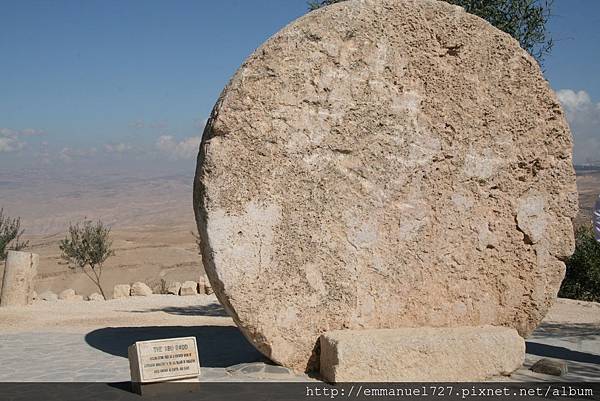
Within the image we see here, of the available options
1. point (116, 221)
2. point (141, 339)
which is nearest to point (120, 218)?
point (116, 221)

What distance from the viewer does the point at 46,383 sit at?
605cm

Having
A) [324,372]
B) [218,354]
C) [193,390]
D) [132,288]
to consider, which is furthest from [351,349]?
[132,288]

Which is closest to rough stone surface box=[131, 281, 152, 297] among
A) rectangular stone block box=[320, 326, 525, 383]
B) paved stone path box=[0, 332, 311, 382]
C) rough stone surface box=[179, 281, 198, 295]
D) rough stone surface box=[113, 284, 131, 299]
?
rough stone surface box=[113, 284, 131, 299]

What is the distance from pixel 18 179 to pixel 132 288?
136m

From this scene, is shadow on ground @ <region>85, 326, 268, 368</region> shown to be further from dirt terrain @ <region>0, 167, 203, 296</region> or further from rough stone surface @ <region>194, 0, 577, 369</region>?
dirt terrain @ <region>0, 167, 203, 296</region>

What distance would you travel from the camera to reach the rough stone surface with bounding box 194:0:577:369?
6168 mm

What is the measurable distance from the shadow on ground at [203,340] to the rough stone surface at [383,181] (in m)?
1.07

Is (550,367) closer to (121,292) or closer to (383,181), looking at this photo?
(383,181)

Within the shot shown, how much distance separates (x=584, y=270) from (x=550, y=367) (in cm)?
908

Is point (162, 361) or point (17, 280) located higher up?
point (17, 280)

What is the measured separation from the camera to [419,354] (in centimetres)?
604

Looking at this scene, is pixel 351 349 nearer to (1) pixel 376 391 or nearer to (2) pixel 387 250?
(1) pixel 376 391

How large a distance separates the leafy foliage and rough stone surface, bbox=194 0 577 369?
26.5 ft

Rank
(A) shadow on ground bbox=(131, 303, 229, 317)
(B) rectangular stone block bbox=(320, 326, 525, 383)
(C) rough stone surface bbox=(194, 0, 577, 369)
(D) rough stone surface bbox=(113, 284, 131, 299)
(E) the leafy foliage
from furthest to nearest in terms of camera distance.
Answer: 1. (D) rough stone surface bbox=(113, 284, 131, 299)
2. (E) the leafy foliage
3. (A) shadow on ground bbox=(131, 303, 229, 317)
4. (C) rough stone surface bbox=(194, 0, 577, 369)
5. (B) rectangular stone block bbox=(320, 326, 525, 383)
